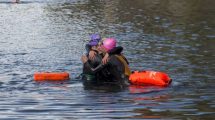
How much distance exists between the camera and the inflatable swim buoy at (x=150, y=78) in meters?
17.3

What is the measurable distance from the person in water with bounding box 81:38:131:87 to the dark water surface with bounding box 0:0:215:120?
0.51 metres

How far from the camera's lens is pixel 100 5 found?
6275 centimetres

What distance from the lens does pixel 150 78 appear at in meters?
17.4

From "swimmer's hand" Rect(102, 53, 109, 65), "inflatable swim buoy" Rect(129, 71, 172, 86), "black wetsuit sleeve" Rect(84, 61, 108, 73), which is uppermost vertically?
"swimmer's hand" Rect(102, 53, 109, 65)

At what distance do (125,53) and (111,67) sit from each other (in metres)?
8.40

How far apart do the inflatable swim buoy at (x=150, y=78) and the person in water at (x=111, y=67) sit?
13.7 inches

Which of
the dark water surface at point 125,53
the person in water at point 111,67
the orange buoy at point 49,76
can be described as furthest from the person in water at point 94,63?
the orange buoy at point 49,76

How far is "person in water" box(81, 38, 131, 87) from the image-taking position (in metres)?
17.7

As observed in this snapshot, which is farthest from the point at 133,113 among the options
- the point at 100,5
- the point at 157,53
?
the point at 100,5

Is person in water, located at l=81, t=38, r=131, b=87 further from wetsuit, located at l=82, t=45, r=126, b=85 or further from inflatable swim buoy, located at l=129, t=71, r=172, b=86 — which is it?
inflatable swim buoy, located at l=129, t=71, r=172, b=86

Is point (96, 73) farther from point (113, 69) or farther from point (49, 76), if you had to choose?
point (49, 76)

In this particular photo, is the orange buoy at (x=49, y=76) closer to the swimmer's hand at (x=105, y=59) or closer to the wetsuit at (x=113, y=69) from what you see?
the wetsuit at (x=113, y=69)

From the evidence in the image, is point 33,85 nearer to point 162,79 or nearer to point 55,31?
point 162,79

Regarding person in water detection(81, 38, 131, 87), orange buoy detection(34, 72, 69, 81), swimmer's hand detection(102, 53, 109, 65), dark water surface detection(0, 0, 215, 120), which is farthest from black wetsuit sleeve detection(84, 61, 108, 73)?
orange buoy detection(34, 72, 69, 81)
